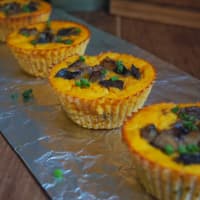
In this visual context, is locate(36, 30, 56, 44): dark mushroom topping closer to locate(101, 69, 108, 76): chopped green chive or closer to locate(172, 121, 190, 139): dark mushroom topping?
locate(101, 69, 108, 76): chopped green chive

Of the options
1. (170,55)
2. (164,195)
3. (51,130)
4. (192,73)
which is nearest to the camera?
(164,195)

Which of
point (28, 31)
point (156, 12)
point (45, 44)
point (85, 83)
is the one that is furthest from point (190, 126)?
point (156, 12)

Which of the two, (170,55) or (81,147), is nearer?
(81,147)

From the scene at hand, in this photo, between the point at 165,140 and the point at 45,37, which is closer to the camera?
the point at 165,140

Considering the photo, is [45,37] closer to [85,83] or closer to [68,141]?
[85,83]

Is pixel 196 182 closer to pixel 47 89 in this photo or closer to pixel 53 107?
pixel 53 107

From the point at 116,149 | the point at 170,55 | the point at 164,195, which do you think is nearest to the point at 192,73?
the point at 170,55

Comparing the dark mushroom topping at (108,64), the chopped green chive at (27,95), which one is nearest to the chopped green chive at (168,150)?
the dark mushroom topping at (108,64)
